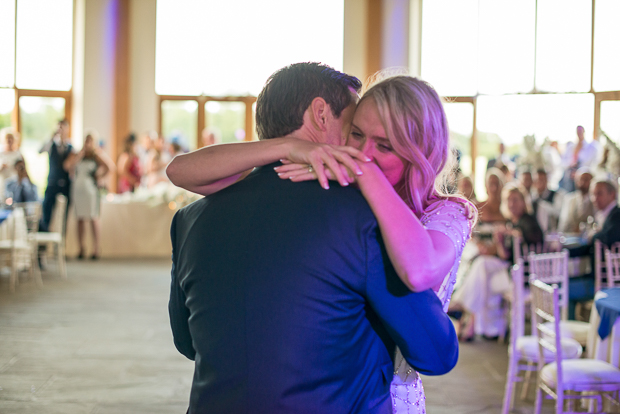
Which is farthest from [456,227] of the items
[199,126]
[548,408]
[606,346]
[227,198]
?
[199,126]

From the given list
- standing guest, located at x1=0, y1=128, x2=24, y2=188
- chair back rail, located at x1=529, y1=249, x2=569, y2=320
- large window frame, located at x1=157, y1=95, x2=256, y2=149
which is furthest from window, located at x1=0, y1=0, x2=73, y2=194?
chair back rail, located at x1=529, y1=249, x2=569, y2=320

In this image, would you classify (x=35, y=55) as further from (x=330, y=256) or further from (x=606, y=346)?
(x=330, y=256)

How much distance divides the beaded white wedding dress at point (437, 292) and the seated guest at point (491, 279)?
4.09 meters

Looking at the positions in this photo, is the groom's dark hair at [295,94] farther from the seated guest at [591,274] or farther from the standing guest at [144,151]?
the standing guest at [144,151]

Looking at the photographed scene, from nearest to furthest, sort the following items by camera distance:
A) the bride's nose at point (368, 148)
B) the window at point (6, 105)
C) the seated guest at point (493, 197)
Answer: the bride's nose at point (368, 148)
the seated guest at point (493, 197)
the window at point (6, 105)

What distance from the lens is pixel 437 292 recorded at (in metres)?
1.36

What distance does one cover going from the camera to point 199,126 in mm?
13789

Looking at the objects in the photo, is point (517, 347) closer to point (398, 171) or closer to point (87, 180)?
point (398, 171)

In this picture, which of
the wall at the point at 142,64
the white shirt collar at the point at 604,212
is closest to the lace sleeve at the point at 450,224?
the white shirt collar at the point at 604,212

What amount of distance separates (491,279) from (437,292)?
422cm

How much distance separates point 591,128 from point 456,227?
11890mm

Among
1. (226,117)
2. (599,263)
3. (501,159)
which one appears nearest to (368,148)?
(599,263)

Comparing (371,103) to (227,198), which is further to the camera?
(371,103)

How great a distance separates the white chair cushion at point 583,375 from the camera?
120 inches
